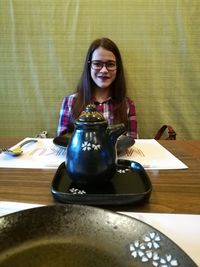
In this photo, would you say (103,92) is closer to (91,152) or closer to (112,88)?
(112,88)

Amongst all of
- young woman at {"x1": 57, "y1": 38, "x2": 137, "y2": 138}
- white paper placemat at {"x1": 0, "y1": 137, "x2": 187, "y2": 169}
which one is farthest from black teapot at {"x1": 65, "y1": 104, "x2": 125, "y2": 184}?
young woman at {"x1": 57, "y1": 38, "x2": 137, "y2": 138}

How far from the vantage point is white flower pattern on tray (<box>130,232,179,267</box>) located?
307 mm

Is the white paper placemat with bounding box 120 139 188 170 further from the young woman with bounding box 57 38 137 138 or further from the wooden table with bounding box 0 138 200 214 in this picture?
the young woman with bounding box 57 38 137 138

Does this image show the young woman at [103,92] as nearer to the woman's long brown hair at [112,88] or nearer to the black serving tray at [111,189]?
the woman's long brown hair at [112,88]

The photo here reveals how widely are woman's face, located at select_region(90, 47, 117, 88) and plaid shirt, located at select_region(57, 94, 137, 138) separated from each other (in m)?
0.13

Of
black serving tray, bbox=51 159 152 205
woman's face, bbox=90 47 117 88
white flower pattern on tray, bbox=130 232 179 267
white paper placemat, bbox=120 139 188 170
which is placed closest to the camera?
white flower pattern on tray, bbox=130 232 179 267

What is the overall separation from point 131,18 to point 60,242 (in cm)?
149

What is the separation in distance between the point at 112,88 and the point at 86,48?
1.02 ft

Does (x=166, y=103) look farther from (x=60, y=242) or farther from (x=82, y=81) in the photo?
(x=60, y=242)

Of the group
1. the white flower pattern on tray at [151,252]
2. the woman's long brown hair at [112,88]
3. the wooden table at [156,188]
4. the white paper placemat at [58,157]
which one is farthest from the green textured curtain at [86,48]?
the white flower pattern on tray at [151,252]

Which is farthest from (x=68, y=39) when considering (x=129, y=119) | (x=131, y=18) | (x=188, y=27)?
(x=188, y=27)

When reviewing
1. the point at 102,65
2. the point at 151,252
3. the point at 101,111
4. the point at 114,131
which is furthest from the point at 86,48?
the point at 151,252

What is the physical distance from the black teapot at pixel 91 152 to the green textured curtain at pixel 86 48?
45.4 inches

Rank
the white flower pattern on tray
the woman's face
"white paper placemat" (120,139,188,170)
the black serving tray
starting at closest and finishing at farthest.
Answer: the white flower pattern on tray, the black serving tray, "white paper placemat" (120,139,188,170), the woman's face
